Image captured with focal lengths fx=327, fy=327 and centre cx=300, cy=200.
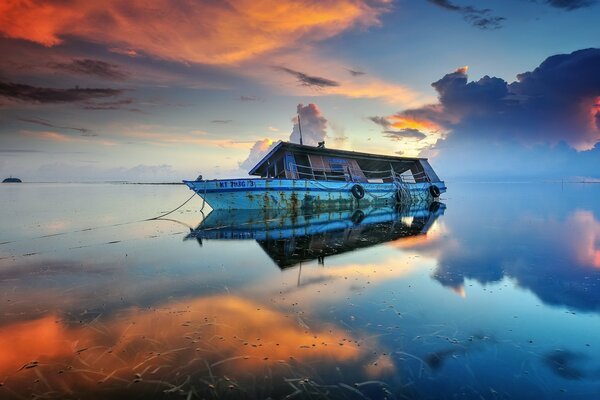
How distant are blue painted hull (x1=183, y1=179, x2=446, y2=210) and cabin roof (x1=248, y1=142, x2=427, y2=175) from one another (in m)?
2.90

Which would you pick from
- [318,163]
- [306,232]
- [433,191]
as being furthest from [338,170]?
[433,191]

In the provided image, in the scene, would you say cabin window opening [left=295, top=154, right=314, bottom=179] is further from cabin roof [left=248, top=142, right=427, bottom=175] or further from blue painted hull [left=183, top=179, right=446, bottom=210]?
blue painted hull [left=183, top=179, right=446, bottom=210]

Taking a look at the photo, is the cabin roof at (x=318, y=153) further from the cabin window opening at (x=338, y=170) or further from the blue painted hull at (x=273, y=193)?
the blue painted hull at (x=273, y=193)

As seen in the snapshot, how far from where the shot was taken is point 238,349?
501 cm

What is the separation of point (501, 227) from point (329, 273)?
1507 centimetres

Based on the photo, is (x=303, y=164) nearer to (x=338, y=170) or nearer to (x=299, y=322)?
(x=338, y=170)

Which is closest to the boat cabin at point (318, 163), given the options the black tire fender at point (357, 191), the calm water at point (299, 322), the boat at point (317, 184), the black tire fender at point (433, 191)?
the boat at point (317, 184)

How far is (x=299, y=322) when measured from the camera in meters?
6.04

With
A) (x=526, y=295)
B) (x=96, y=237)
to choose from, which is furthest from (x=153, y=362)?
(x=96, y=237)

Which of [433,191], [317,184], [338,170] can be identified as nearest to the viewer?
[317,184]

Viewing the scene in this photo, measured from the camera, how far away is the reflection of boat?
496 inches

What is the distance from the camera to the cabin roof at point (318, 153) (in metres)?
24.7

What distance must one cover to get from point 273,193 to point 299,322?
54.4 ft

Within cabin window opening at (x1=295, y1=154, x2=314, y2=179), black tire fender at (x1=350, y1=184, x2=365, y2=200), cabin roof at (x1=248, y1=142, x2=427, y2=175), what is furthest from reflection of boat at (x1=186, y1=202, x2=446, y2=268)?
cabin roof at (x1=248, y1=142, x2=427, y2=175)
